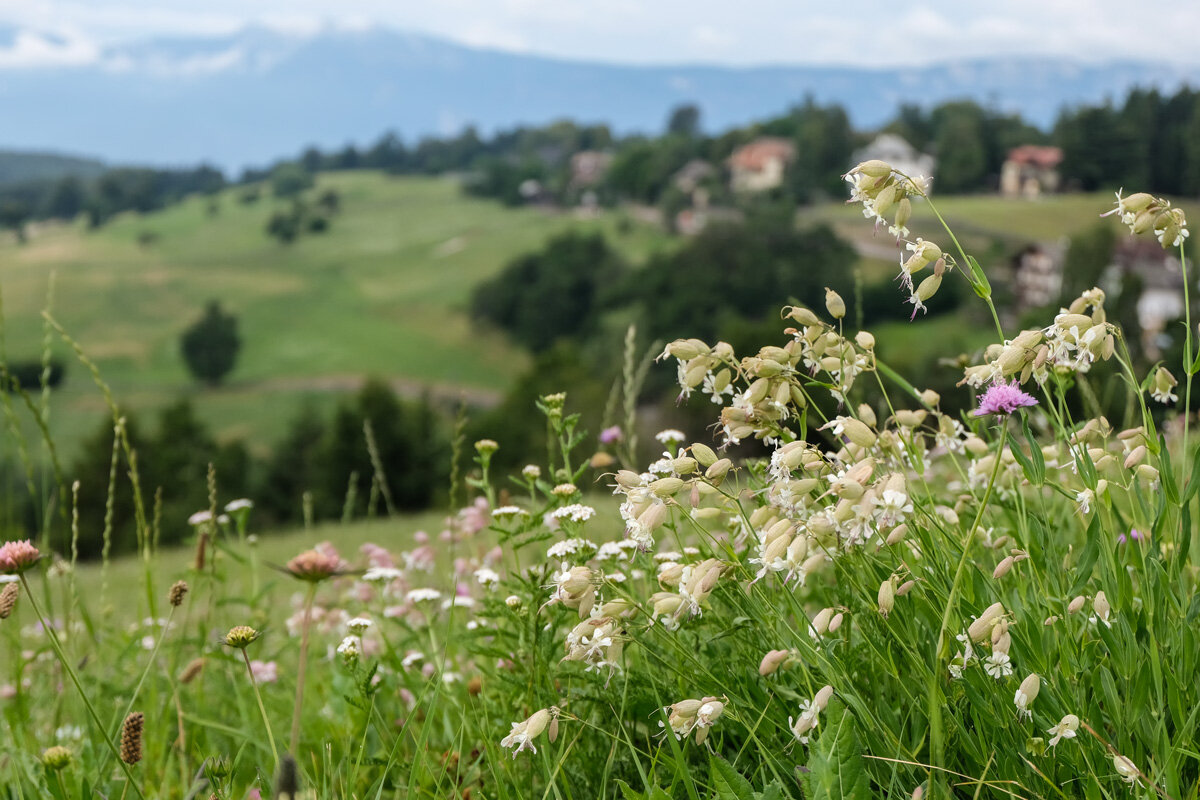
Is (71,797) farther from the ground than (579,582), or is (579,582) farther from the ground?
(579,582)

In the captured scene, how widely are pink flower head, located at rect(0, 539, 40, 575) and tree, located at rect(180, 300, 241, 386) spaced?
323 feet

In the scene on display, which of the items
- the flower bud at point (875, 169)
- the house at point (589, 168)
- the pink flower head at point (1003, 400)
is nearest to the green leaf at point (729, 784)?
the pink flower head at point (1003, 400)

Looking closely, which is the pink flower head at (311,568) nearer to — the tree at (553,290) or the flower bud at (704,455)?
the flower bud at (704,455)

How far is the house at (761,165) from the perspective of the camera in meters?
121

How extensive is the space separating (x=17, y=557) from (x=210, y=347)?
98635mm

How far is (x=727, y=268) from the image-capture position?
8681 centimetres

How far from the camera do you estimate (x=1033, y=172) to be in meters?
107

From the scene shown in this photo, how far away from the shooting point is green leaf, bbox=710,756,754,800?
168cm

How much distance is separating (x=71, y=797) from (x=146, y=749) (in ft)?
2.76

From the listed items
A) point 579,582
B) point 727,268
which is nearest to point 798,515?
point 579,582

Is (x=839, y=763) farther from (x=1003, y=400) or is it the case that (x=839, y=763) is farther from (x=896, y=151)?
(x=896, y=151)

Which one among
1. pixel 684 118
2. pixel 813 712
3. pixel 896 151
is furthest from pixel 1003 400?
pixel 684 118

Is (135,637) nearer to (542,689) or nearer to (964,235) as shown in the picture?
(542,689)

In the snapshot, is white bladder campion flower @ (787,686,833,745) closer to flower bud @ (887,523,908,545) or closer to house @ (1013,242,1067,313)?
flower bud @ (887,523,908,545)
